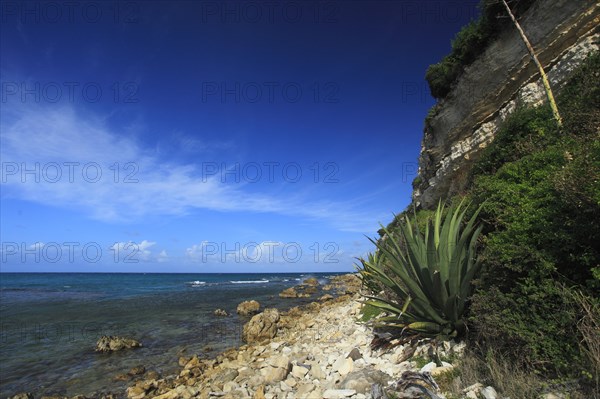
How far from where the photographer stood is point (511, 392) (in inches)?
117

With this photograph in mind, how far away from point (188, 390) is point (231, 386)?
138 cm

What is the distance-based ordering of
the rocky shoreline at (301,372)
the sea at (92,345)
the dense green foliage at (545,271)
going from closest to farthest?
the dense green foliage at (545,271)
the rocky shoreline at (301,372)
the sea at (92,345)

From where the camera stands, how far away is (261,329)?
35.9 ft

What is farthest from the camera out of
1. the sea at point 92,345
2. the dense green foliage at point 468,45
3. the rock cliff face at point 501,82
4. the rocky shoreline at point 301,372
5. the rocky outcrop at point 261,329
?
the dense green foliage at point 468,45

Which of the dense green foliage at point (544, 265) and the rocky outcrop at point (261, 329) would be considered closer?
the dense green foliage at point (544, 265)

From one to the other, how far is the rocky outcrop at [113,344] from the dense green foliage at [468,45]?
16744mm

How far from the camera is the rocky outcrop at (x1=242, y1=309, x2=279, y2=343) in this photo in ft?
34.9

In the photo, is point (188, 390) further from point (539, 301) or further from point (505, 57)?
point (505, 57)

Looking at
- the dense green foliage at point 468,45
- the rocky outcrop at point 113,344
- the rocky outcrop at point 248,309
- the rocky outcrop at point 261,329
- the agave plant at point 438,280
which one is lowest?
the rocky outcrop at point 248,309

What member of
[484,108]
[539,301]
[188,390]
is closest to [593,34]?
[484,108]

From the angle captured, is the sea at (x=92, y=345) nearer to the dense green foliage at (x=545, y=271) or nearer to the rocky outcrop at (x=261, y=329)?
the rocky outcrop at (x=261, y=329)

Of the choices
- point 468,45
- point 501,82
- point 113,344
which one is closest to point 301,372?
point 113,344

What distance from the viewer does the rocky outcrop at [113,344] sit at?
1035 centimetres

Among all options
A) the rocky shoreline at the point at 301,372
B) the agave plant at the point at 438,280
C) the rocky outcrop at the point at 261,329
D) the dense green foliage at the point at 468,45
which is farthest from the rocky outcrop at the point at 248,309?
the dense green foliage at the point at 468,45
